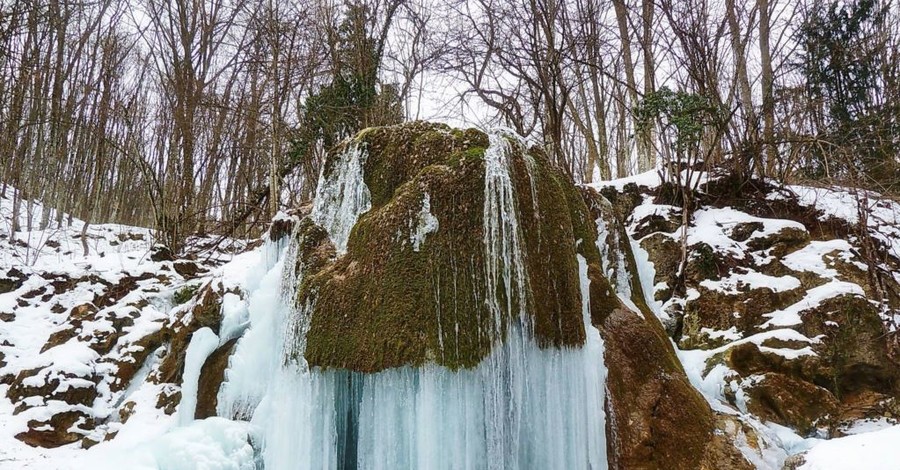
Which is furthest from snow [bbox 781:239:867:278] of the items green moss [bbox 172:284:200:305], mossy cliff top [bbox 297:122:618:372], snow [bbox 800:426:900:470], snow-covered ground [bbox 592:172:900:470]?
green moss [bbox 172:284:200:305]

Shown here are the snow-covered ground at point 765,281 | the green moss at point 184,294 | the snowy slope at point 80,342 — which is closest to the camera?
the snow-covered ground at point 765,281

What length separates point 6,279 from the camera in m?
8.58

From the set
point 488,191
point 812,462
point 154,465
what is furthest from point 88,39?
point 812,462

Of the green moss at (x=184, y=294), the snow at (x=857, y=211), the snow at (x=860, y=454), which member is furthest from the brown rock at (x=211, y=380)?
the snow at (x=857, y=211)

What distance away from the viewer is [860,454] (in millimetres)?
2680

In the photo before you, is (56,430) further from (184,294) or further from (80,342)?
(184,294)

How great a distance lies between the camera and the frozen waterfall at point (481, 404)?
11.5 ft

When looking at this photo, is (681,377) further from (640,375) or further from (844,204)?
(844,204)

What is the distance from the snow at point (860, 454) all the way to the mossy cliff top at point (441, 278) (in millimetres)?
1597

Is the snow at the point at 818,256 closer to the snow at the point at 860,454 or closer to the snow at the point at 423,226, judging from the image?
the snow at the point at 860,454

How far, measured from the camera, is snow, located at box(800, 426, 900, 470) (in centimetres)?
254

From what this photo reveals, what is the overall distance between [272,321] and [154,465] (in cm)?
160

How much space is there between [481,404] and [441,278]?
91 centimetres

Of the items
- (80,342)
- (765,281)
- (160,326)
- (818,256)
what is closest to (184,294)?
(160,326)
